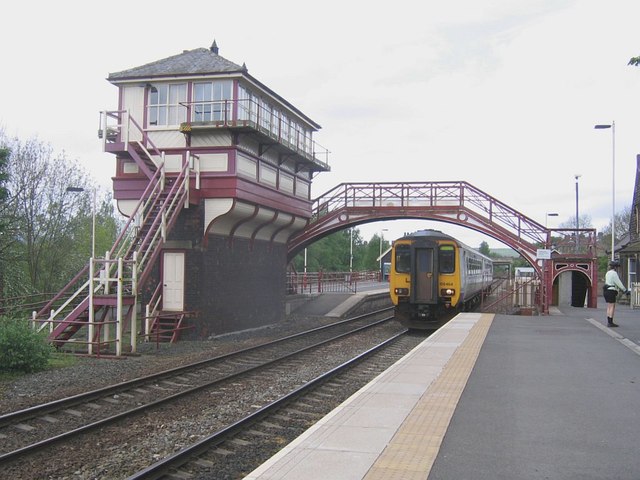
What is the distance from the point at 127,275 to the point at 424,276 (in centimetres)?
899

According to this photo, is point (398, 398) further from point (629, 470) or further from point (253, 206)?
point (253, 206)

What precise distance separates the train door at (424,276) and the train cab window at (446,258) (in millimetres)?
217

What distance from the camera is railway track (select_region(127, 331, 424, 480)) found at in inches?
253

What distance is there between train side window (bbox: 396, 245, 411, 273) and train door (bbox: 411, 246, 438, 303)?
28 centimetres

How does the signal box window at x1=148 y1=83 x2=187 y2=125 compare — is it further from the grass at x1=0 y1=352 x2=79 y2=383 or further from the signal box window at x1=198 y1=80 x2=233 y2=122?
the grass at x1=0 y1=352 x2=79 y2=383

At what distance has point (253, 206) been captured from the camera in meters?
20.0

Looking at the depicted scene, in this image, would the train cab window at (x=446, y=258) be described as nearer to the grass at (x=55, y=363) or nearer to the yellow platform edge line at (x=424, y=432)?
the yellow platform edge line at (x=424, y=432)

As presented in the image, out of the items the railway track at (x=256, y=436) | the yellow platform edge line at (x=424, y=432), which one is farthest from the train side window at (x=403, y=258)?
the yellow platform edge line at (x=424, y=432)

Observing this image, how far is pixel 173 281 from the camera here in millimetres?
18578

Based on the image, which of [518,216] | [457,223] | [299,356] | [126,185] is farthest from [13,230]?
[518,216]

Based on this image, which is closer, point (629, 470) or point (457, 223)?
point (629, 470)

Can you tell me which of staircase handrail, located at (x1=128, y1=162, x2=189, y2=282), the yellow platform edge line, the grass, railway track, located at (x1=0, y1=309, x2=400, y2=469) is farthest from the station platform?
staircase handrail, located at (x1=128, y1=162, x2=189, y2=282)

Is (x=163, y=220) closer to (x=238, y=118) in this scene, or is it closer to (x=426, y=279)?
(x=238, y=118)

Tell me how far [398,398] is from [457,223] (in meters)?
21.9
